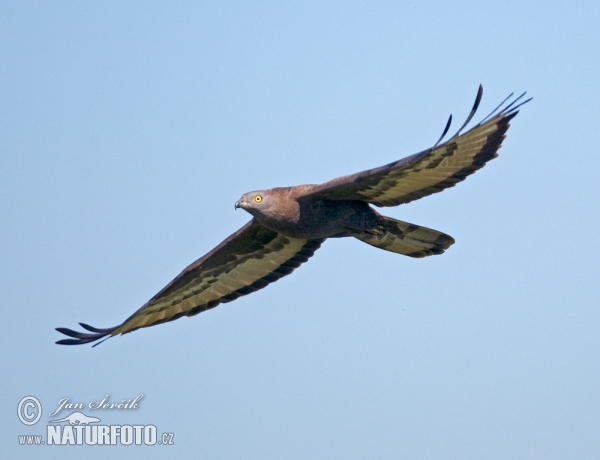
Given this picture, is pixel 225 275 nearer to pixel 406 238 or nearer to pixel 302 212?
pixel 302 212

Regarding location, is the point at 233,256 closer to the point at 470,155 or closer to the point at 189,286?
the point at 189,286

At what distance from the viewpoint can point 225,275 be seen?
1460 centimetres

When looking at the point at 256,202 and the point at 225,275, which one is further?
the point at 225,275

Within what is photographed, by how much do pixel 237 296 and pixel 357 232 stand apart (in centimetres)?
271

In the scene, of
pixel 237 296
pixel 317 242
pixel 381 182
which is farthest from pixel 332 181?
pixel 237 296

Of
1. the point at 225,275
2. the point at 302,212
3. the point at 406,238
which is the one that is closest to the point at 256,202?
the point at 302,212

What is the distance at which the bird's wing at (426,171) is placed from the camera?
11156 millimetres

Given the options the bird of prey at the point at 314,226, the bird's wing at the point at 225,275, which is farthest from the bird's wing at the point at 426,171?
the bird's wing at the point at 225,275

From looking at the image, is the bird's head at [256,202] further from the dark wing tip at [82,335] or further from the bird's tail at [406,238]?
the dark wing tip at [82,335]

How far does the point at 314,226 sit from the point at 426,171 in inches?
59.2

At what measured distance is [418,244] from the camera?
13078 mm

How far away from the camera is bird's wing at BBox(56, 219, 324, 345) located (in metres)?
14.0

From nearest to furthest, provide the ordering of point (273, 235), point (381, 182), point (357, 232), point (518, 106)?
1. point (518, 106)
2. point (381, 182)
3. point (357, 232)
4. point (273, 235)

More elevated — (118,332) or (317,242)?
(317,242)
